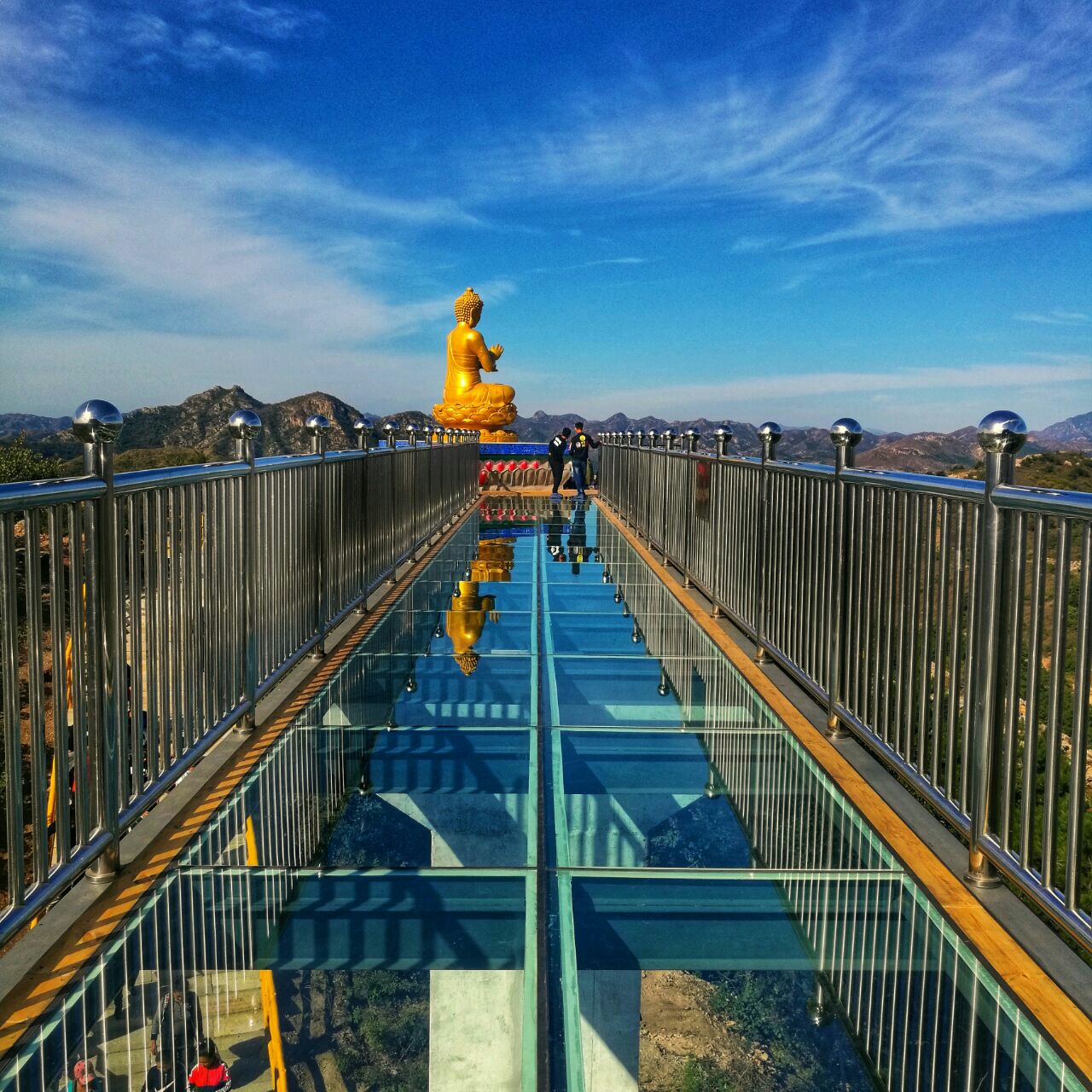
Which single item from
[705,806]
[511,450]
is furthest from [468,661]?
[511,450]

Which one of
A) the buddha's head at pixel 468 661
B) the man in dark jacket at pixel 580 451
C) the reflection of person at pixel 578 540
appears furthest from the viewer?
the man in dark jacket at pixel 580 451

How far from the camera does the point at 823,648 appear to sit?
470cm

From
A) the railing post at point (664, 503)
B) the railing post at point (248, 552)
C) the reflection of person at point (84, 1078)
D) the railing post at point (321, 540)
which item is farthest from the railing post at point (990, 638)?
the railing post at point (664, 503)

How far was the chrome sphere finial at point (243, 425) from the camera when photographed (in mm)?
4292

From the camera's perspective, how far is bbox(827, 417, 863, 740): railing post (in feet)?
14.3

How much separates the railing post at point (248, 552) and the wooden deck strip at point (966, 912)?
2.38 metres

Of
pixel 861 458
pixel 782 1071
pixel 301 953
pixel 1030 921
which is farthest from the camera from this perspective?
pixel 861 458

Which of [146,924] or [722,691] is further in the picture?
[722,691]

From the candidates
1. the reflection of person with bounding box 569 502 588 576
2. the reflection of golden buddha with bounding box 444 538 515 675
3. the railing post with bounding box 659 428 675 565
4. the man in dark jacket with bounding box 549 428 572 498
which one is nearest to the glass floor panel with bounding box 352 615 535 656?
the reflection of golden buddha with bounding box 444 538 515 675

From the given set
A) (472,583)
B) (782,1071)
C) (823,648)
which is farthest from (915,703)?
(472,583)

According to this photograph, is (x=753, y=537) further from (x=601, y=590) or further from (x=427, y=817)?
(x=427, y=817)

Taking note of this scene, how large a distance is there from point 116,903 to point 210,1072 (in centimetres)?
87

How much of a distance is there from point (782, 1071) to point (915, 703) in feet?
7.78

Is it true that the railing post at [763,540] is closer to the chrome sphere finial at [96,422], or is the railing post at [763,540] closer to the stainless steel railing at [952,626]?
the stainless steel railing at [952,626]
